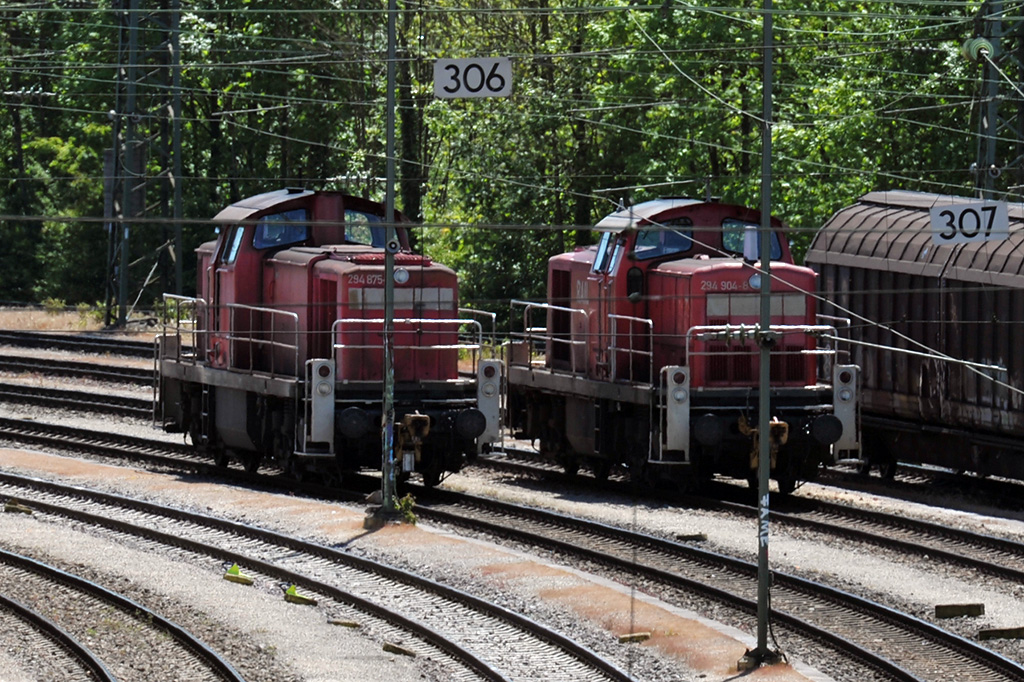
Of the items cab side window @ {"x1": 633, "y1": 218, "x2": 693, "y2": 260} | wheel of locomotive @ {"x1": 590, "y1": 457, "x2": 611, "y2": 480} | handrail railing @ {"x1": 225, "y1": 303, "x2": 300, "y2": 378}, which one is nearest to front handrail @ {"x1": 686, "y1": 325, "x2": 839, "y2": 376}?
cab side window @ {"x1": 633, "y1": 218, "x2": 693, "y2": 260}

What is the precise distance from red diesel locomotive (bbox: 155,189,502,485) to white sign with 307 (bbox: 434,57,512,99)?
87.9 inches

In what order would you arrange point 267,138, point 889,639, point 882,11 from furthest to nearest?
point 267,138 < point 882,11 < point 889,639

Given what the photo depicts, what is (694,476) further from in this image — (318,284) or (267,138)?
(267,138)

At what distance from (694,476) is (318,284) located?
202 inches

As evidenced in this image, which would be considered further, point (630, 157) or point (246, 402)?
point (630, 157)

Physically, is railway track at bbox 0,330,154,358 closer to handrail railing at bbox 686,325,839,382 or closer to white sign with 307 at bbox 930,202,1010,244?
handrail railing at bbox 686,325,839,382

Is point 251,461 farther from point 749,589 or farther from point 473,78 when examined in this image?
point 749,589

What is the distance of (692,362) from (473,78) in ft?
16.6

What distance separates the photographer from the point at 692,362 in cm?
1988

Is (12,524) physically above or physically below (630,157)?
below

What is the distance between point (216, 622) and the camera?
14195 mm

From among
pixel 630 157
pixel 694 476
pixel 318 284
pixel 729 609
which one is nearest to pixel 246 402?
pixel 318 284

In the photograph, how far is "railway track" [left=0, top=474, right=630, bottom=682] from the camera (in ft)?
42.6

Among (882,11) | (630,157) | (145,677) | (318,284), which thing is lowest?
(145,677)
